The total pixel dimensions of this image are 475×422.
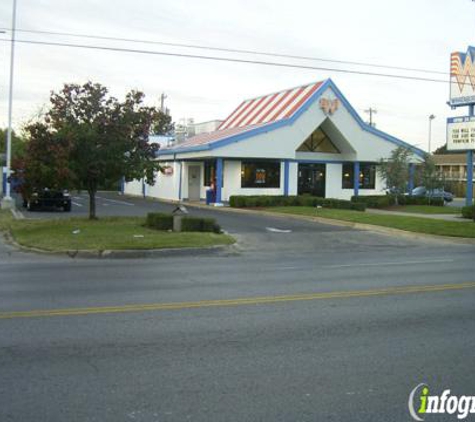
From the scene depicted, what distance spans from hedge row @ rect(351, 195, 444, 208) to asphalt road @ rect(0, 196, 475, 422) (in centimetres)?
2355

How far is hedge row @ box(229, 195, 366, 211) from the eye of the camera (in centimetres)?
3288

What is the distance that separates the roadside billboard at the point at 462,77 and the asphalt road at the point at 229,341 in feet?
60.4

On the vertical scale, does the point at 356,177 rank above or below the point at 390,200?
above

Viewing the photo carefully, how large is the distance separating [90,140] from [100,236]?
379 cm

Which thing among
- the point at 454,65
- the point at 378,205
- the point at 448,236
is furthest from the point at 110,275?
the point at 378,205

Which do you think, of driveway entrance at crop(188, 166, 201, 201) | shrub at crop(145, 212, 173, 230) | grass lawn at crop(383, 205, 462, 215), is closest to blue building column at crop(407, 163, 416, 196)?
grass lawn at crop(383, 205, 462, 215)

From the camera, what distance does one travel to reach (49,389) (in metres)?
5.22

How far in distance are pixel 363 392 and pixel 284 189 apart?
31.4m

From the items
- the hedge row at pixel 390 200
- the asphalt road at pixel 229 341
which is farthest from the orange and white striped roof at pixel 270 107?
the asphalt road at pixel 229 341

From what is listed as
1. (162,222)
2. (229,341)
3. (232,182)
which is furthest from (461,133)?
(229,341)

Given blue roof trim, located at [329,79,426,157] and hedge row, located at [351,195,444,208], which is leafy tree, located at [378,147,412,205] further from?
blue roof trim, located at [329,79,426,157]

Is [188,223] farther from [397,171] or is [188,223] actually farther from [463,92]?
[397,171]

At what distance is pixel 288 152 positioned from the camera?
35562mm

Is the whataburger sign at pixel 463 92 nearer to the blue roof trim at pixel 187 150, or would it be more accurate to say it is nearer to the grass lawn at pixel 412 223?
the grass lawn at pixel 412 223
